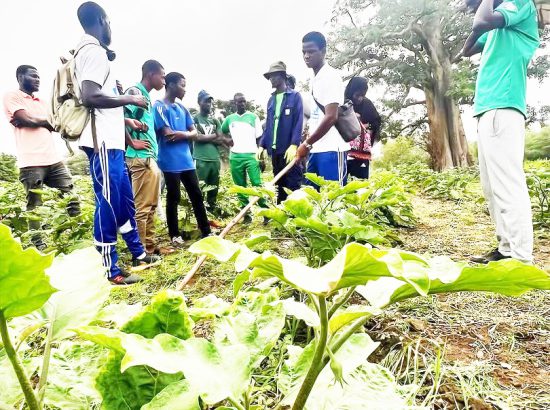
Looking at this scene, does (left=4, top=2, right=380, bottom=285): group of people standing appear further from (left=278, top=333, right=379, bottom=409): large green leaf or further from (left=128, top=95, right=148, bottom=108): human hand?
(left=278, top=333, right=379, bottom=409): large green leaf

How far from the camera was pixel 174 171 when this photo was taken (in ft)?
10.6

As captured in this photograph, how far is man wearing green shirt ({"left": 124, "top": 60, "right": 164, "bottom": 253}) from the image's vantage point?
115 inches

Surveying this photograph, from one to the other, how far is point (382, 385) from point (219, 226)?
345cm

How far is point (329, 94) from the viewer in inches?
105

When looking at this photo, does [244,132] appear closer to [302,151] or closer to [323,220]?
[302,151]

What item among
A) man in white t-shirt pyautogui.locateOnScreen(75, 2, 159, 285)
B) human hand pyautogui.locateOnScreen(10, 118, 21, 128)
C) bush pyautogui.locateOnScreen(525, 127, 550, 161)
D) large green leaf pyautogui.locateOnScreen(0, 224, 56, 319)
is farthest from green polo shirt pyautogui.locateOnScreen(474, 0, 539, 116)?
bush pyautogui.locateOnScreen(525, 127, 550, 161)

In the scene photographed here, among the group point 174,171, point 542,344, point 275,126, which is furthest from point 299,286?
point 275,126

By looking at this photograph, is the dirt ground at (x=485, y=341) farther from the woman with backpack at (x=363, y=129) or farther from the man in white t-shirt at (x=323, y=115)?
the woman with backpack at (x=363, y=129)

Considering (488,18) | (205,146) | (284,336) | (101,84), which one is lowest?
(284,336)

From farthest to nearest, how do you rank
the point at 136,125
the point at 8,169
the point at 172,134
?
the point at 8,169 → the point at 172,134 → the point at 136,125

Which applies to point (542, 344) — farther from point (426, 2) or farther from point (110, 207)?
point (426, 2)

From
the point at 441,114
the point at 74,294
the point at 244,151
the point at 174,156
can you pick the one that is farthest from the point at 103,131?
the point at 441,114

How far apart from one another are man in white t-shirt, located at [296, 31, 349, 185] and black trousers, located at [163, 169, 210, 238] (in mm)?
992

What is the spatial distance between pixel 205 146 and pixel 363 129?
6.08 ft
